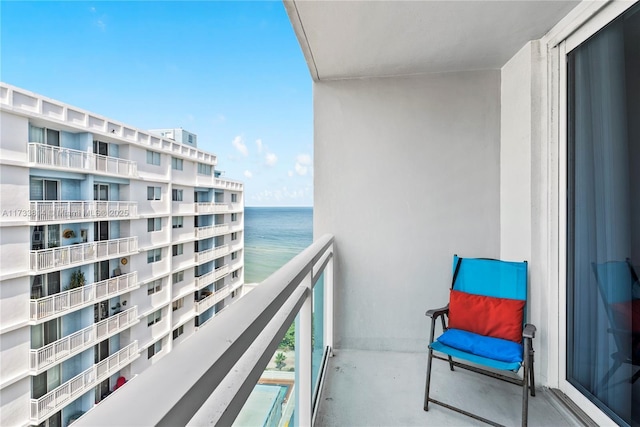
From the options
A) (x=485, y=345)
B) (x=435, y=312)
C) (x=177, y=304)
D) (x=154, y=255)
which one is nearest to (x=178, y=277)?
(x=177, y=304)

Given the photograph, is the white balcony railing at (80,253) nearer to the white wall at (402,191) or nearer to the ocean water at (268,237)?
the ocean water at (268,237)

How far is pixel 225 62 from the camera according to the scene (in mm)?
3148

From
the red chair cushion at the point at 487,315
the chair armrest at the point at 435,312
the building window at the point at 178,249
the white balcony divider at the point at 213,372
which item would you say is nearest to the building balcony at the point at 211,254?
the building window at the point at 178,249

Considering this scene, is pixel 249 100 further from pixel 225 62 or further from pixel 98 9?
pixel 98 9

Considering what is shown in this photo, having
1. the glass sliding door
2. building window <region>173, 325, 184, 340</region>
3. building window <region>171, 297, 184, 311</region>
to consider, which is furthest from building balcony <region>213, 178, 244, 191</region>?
the glass sliding door

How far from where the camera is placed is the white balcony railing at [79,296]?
99cm

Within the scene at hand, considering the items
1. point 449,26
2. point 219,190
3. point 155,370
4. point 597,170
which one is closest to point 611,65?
point 597,170

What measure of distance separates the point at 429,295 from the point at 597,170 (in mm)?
1476

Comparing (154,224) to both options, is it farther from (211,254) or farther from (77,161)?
(211,254)

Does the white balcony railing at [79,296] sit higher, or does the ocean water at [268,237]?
the ocean water at [268,237]

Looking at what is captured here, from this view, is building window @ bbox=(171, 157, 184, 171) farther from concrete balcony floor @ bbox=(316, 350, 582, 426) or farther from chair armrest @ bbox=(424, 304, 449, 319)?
chair armrest @ bbox=(424, 304, 449, 319)

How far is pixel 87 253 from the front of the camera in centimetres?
117

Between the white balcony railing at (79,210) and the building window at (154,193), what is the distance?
0.08m

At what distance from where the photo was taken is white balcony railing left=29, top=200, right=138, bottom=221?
990mm
